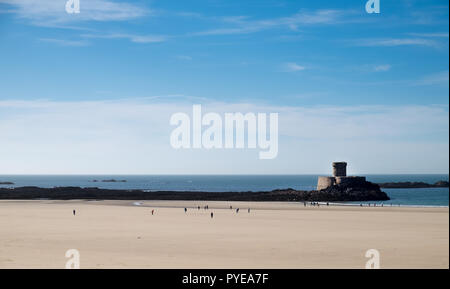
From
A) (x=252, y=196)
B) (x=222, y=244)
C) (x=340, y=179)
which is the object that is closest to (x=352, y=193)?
(x=340, y=179)

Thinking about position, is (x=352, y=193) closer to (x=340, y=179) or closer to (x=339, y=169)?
(x=340, y=179)

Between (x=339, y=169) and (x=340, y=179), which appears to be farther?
(x=339, y=169)

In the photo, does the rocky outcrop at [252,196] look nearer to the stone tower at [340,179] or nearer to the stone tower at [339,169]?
the stone tower at [340,179]

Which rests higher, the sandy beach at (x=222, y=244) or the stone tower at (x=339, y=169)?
the stone tower at (x=339, y=169)

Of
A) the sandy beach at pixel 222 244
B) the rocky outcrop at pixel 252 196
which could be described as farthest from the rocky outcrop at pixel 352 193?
the sandy beach at pixel 222 244

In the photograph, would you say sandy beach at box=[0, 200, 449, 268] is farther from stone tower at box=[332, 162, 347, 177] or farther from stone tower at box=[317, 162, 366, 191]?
stone tower at box=[332, 162, 347, 177]

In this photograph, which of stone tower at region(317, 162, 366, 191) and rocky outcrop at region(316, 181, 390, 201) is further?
stone tower at region(317, 162, 366, 191)

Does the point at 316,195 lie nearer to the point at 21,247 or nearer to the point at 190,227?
the point at 190,227

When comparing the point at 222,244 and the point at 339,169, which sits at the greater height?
the point at 339,169

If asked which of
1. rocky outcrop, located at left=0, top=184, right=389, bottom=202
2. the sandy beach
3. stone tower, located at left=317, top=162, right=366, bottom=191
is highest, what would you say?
stone tower, located at left=317, top=162, right=366, bottom=191

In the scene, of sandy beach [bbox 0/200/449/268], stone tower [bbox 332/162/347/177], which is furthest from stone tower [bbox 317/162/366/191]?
sandy beach [bbox 0/200/449/268]

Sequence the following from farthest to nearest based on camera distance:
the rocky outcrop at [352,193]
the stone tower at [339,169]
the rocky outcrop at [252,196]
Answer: the stone tower at [339,169]
the rocky outcrop at [352,193]
the rocky outcrop at [252,196]
